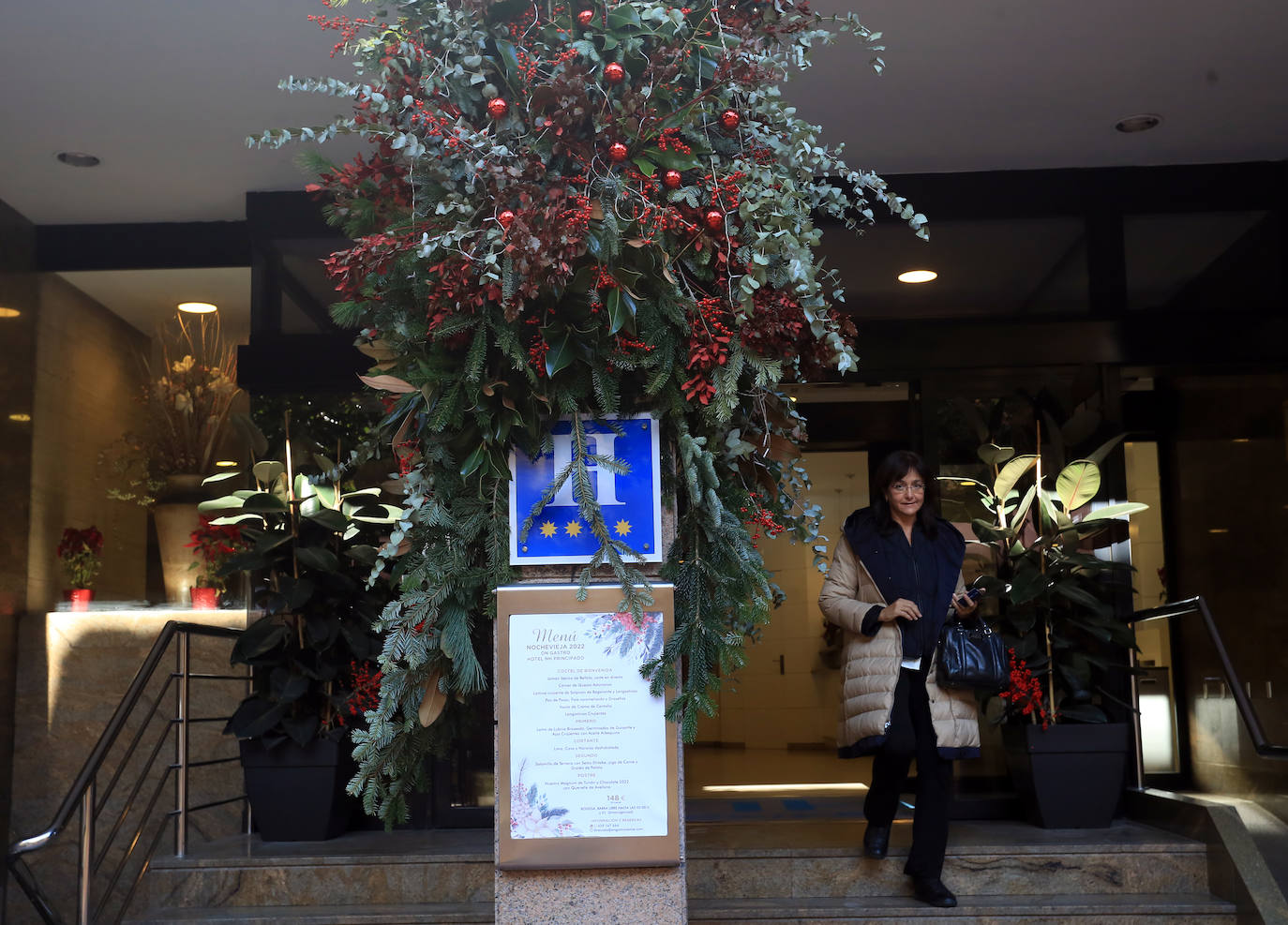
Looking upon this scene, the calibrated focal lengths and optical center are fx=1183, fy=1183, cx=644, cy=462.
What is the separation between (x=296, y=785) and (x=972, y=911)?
105 inches

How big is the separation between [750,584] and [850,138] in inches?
135

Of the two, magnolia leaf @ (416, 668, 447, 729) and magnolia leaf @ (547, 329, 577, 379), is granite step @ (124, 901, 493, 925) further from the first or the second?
magnolia leaf @ (547, 329, 577, 379)

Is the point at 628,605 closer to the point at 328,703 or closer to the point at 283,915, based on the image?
the point at 283,915

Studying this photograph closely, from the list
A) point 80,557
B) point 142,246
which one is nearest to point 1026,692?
point 80,557

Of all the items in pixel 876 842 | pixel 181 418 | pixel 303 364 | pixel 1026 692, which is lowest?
pixel 876 842

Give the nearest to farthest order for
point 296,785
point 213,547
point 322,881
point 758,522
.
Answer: point 758,522 → point 322,881 → point 296,785 → point 213,547

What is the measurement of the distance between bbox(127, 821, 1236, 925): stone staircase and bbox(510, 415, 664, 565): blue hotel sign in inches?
81.1

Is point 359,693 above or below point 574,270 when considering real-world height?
below

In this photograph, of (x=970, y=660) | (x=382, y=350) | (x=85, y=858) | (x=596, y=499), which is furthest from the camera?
(x=970, y=660)

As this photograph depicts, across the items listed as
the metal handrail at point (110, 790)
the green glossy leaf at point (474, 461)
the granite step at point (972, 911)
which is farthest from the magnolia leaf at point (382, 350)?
the granite step at point (972, 911)

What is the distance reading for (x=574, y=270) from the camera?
7.89 feet

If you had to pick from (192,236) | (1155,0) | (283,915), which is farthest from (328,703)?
(1155,0)

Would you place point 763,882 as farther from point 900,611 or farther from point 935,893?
point 900,611

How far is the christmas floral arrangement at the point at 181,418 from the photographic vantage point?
6191mm
